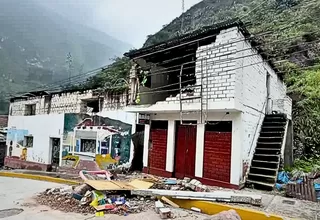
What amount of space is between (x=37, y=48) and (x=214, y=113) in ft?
240

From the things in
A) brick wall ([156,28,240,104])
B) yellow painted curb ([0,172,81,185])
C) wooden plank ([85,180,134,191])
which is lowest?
yellow painted curb ([0,172,81,185])

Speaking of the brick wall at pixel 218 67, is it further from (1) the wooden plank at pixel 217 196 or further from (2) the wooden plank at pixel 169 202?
(2) the wooden plank at pixel 169 202

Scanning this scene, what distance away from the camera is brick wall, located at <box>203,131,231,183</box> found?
27.1ft

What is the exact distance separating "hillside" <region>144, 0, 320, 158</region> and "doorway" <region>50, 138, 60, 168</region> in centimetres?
1234

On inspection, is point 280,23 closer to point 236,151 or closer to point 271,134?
point 271,134

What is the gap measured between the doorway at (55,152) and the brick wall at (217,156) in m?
9.98

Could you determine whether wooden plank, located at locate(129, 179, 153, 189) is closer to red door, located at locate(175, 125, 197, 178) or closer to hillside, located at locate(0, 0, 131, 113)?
red door, located at locate(175, 125, 197, 178)

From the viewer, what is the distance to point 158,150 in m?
10.3

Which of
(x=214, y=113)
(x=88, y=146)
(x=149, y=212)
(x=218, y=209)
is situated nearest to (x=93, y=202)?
(x=149, y=212)

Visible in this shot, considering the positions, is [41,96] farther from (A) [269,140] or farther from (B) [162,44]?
(A) [269,140]

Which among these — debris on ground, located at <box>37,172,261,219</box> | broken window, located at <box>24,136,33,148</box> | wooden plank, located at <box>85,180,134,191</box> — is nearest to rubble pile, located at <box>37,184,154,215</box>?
debris on ground, located at <box>37,172,261,219</box>

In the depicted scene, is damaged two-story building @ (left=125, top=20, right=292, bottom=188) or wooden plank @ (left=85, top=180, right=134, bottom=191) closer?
wooden plank @ (left=85, top=180, right=134, bottom=191)

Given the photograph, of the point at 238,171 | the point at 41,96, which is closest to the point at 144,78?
the point at 238,171

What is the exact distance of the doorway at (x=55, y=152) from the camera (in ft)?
50.2
